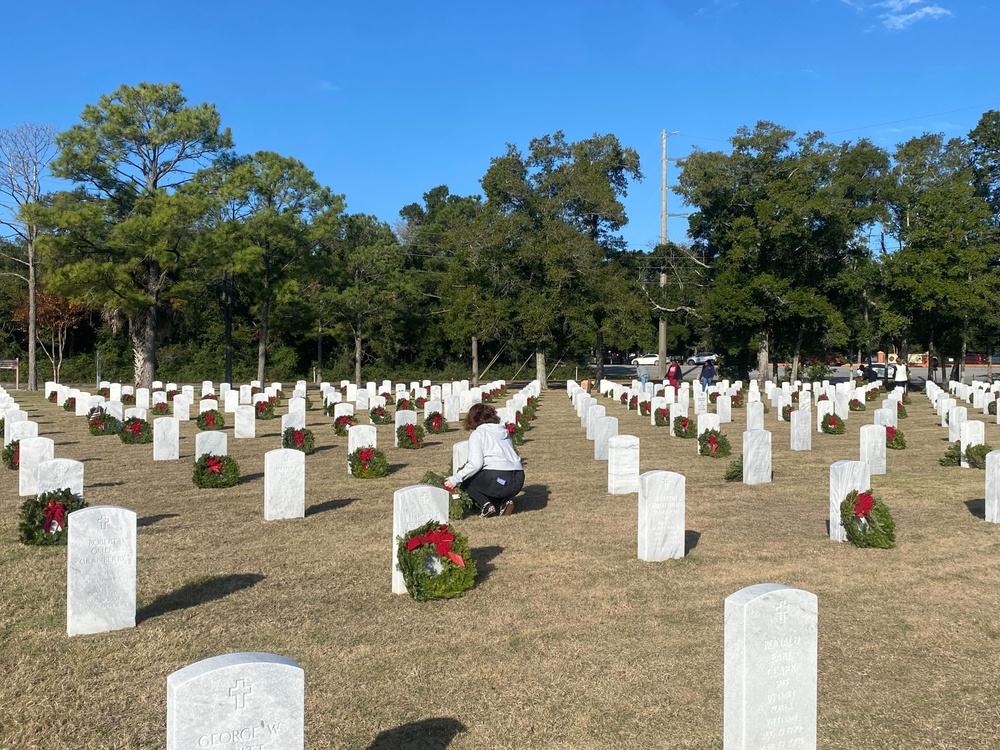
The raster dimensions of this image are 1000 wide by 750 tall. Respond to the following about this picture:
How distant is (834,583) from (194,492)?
336 inches

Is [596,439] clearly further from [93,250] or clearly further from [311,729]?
[93,250]

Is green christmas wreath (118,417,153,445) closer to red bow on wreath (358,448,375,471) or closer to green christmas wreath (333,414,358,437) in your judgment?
green christmas wreath (333,414,358,437)

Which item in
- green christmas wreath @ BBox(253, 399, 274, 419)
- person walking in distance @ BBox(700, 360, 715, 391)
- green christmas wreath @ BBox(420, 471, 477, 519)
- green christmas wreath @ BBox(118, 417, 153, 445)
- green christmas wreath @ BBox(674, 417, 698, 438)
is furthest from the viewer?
person walking in distance @ BBox(700, 360, 715, 391)

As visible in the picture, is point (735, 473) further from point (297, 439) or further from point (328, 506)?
point (297, 439)

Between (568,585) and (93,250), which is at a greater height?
(93,250)

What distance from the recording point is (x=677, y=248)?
48.3 metres

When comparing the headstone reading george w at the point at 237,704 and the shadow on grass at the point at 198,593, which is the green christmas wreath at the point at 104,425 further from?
the headstone reading george w at the point at 237,704

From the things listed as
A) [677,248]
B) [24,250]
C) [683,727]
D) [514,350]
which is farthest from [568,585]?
[24,250]

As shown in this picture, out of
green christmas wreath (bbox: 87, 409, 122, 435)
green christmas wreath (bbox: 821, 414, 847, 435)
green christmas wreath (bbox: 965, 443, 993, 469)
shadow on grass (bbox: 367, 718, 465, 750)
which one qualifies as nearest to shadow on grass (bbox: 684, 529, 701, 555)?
shadow on grass (bbox: 367, 718, 465, 750)

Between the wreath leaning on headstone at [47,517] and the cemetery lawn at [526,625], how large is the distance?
0.20 m

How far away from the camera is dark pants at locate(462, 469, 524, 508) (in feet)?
33.2

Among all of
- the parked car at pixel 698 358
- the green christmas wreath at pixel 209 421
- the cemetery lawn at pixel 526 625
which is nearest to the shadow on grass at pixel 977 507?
the cemetery lawn at pixel 526 625

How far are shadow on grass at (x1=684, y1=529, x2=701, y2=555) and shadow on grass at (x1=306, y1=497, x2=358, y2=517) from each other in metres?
→ 4.41

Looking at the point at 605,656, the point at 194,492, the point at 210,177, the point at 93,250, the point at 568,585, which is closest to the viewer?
the point at 605,656
